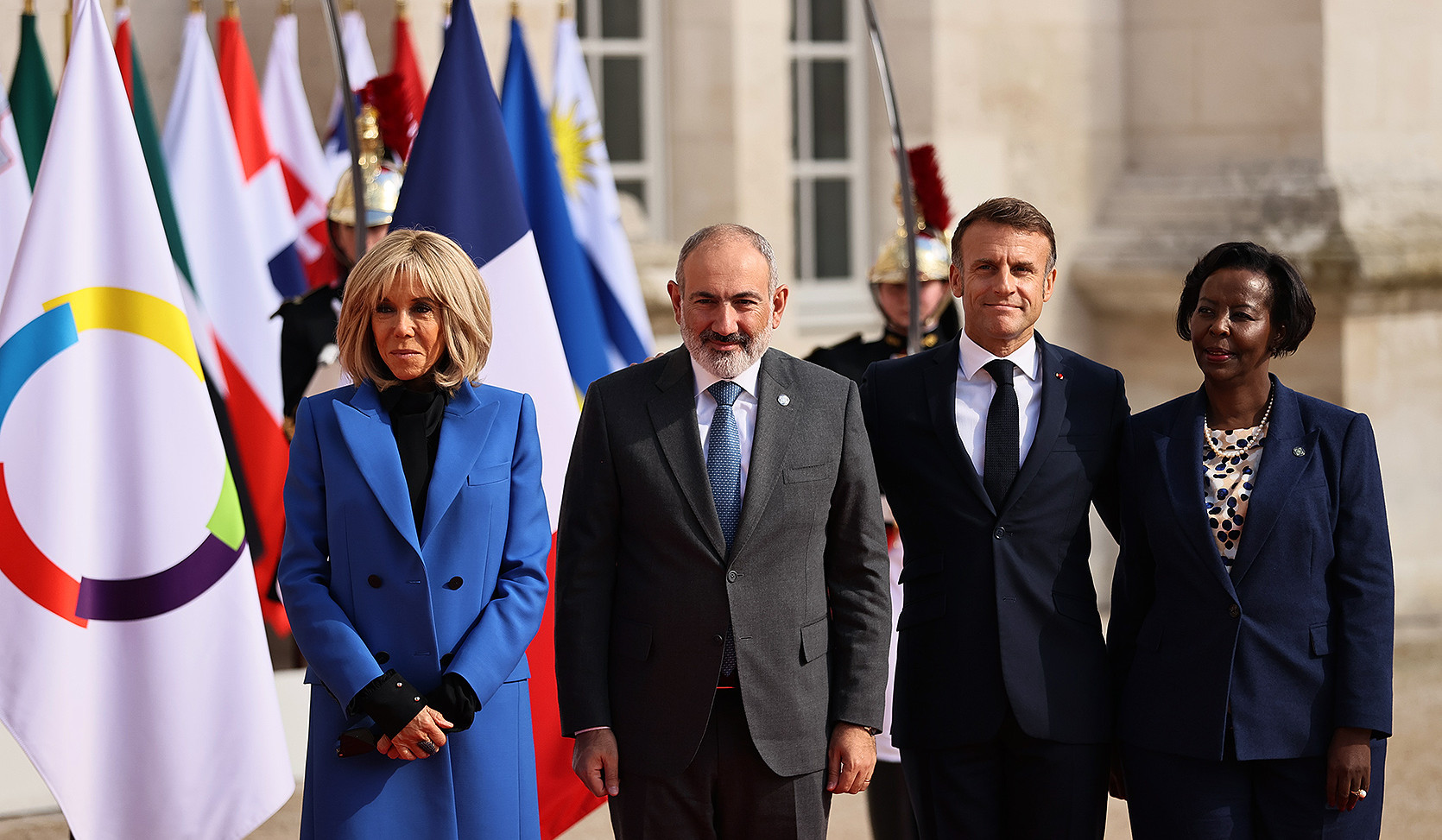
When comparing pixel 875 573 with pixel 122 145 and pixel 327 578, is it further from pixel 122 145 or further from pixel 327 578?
pixel 122 145

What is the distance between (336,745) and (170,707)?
36.5 inches

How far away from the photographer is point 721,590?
2500 millimetres

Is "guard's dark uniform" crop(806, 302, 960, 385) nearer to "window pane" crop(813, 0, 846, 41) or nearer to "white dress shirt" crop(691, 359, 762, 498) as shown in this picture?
"white dress shirt" crop(691, 359, 762, 498)

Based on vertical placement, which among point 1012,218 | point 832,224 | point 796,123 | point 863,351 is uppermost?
point 796,123

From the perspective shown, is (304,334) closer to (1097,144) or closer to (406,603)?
(406,603)

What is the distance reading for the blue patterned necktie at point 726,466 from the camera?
253 centimetres

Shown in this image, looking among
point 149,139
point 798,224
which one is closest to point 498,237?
point 149,139

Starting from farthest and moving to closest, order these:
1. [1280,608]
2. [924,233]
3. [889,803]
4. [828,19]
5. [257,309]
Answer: [828,19] < [257,309] < [924,233] < [889,803] < [1280,608]

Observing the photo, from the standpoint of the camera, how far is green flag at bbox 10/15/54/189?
517 cm

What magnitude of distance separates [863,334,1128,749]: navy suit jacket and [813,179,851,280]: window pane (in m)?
5.07

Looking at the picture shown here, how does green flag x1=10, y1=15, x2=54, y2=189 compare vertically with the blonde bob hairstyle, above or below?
above

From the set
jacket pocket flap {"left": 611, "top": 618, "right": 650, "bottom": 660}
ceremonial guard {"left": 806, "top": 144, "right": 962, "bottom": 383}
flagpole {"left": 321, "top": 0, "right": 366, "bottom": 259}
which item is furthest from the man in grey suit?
ceremonial guard {"left": 806, "top": 144, "right": 962, "bottom": 383}

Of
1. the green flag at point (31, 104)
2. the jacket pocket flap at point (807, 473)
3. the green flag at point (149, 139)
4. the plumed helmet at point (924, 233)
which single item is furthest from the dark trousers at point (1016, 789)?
the green flag at point (31, 104)

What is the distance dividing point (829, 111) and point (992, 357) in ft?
17.0
